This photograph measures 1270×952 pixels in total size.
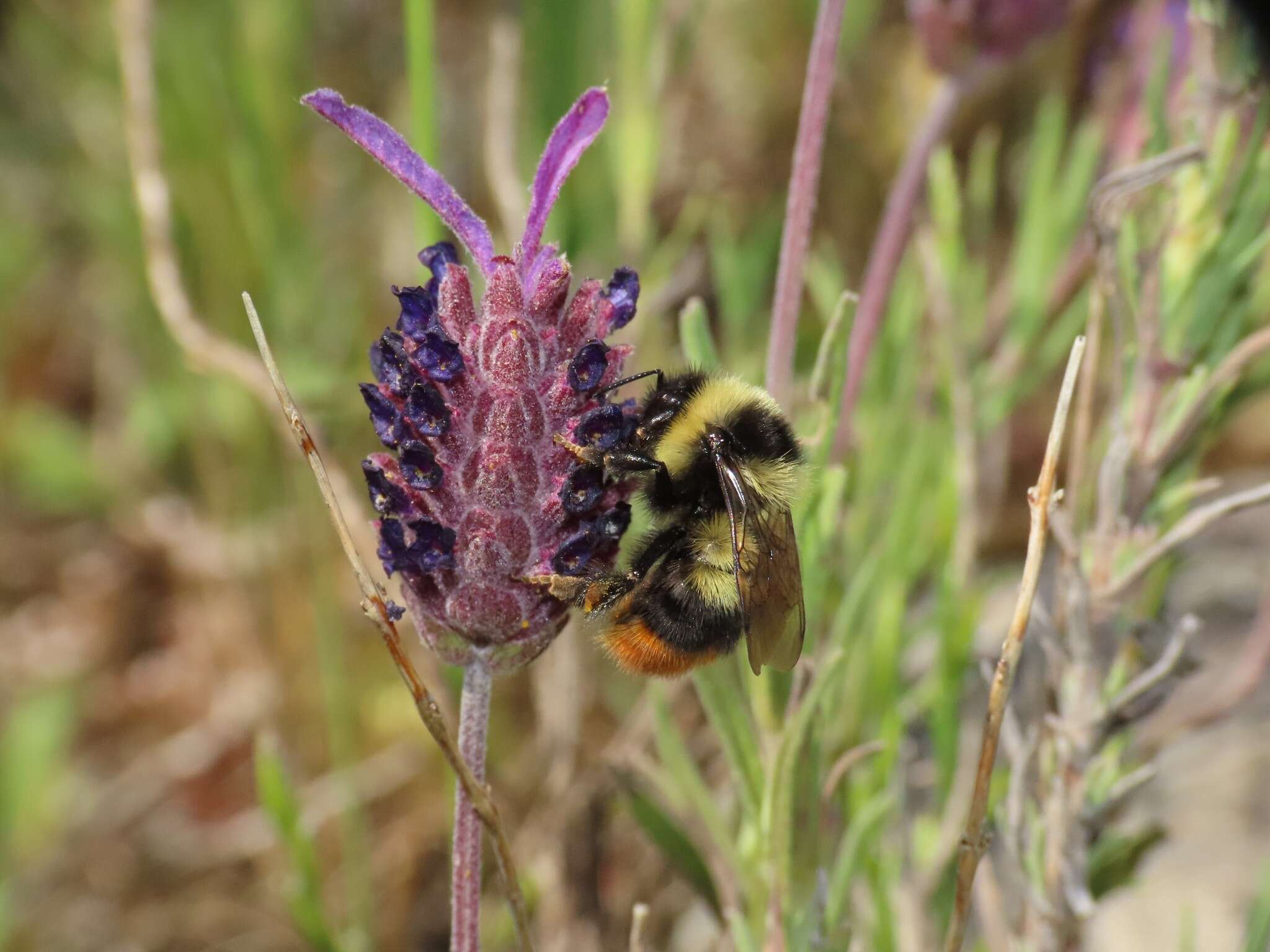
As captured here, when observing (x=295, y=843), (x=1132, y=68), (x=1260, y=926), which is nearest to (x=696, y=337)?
(x=295, y=843)

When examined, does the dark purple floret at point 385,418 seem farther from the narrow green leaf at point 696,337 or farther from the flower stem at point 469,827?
the narrow green leaf at point 696,337

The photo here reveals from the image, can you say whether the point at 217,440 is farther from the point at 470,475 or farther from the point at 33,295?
the point at 470,475

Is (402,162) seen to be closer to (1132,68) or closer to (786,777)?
(786,777)

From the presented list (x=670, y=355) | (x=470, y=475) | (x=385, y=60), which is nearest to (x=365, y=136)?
(x=470, y=475)

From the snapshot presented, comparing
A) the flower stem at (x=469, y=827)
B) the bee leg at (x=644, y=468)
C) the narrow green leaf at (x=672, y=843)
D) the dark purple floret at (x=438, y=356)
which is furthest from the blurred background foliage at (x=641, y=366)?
the dark purple floret at (x=438, y=356)

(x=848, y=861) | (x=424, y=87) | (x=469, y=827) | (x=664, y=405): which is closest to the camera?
(x=469, y=827)
